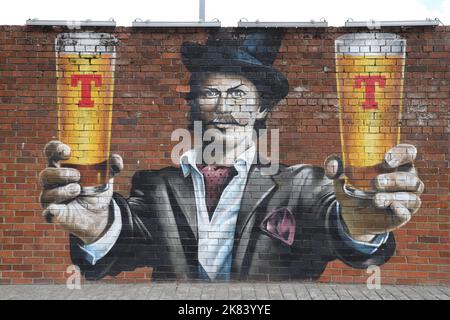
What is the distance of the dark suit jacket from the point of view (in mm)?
6039

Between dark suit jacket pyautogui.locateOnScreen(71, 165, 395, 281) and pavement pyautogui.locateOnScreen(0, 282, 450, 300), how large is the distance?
0.18 metres

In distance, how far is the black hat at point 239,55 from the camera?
610cm

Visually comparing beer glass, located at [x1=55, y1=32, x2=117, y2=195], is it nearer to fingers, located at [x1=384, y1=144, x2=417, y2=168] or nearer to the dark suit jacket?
the dark suit jacket

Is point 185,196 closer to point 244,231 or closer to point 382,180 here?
point 244,231

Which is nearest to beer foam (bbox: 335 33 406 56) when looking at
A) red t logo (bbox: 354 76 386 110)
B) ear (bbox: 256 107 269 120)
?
red t logo (bbox: 354 76 386 110)

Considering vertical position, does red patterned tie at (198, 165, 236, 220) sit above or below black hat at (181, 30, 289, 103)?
below

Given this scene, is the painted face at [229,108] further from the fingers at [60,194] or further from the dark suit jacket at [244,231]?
the fingers at [60,194]

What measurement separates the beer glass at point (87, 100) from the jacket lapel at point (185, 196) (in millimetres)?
882

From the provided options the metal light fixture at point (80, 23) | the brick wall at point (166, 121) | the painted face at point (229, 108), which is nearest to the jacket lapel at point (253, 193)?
the brick wall at point (166, 121)

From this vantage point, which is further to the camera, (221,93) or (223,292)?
(221,93)

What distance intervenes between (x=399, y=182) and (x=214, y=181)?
2336mm

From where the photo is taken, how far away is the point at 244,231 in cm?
606

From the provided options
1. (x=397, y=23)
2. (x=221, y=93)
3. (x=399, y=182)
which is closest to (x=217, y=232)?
(x=221, y=93)

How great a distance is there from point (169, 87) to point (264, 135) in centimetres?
136
